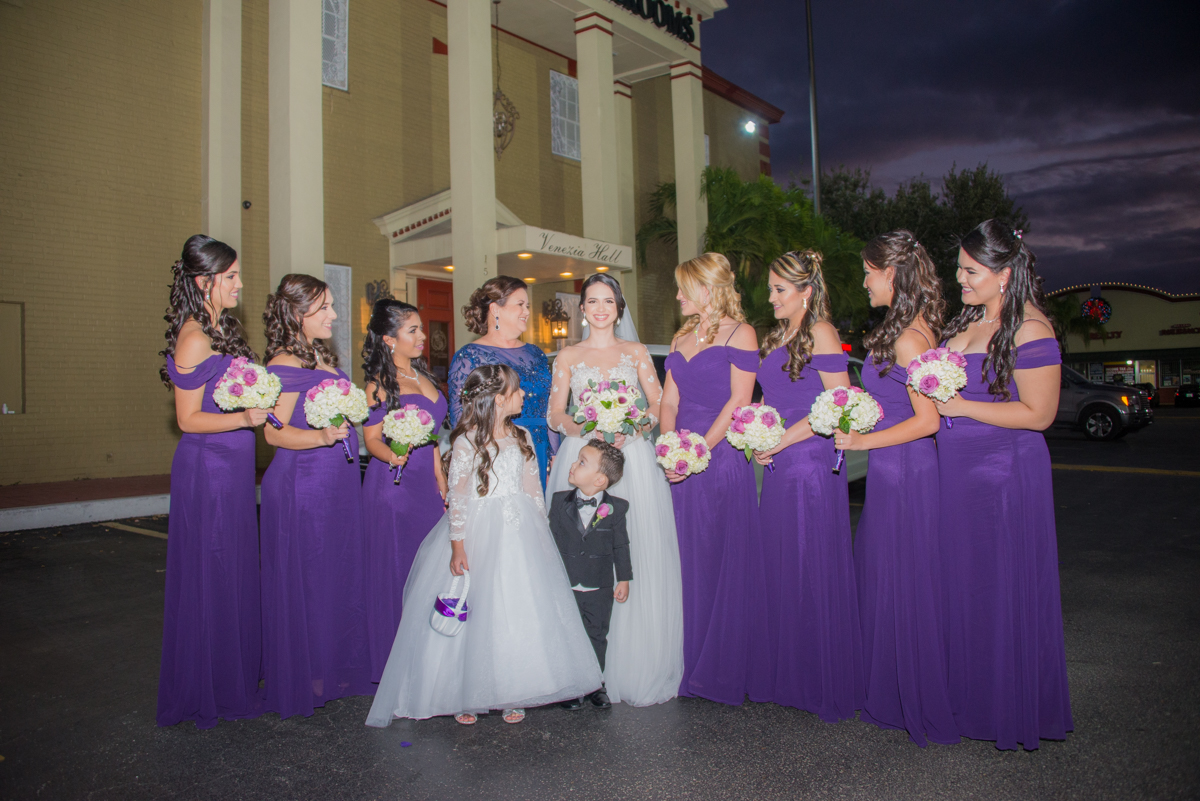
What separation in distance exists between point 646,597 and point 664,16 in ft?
50.2

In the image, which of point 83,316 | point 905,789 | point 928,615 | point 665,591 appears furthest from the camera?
point 83,316

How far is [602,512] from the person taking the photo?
4.13 meters

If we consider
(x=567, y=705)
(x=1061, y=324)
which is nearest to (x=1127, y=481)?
(x=567, y=705)

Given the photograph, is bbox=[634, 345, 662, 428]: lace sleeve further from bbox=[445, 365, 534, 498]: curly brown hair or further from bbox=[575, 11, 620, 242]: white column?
bbox=[575, 11, 620, 242]: white column

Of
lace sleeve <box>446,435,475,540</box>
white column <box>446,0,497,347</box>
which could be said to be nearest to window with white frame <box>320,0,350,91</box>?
white column <box>446,0,497,347</box>

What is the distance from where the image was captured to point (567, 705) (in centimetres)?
411

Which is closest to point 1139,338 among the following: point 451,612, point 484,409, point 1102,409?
point 1102,409

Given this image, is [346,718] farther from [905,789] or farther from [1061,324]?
[1061,324]

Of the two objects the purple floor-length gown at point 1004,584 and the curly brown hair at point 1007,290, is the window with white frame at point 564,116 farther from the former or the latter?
the purple floor-length gown at point 1004,584

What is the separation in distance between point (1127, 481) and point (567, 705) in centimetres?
1123

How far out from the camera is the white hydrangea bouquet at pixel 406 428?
4.12m

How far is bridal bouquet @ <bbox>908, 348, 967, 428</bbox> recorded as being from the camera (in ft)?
10.9

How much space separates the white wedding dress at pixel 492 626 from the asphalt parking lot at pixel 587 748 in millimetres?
176

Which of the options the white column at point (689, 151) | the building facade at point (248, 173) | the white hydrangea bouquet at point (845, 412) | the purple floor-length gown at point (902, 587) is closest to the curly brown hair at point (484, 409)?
the white hydrangea bouquet at point (845, 412)
